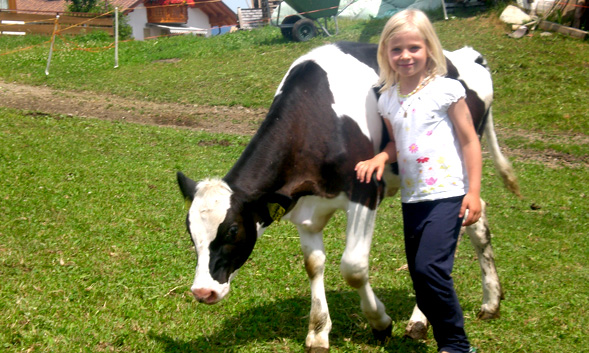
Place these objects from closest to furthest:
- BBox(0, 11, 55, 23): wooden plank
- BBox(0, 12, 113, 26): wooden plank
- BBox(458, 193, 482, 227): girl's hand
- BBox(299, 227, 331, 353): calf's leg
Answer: BBox(458, 193, 482, 227): girl's hand
BBox(299, 227, 331, 353): calf's leg
BBox(0, 11, 55, 23): wooden plank
BBox(0, 12, 113, 26): wooden plank

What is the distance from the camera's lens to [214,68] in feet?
52.7

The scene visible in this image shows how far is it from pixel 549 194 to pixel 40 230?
5.87m

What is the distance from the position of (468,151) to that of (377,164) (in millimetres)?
502

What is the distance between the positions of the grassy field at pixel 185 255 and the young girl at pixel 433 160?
855mm

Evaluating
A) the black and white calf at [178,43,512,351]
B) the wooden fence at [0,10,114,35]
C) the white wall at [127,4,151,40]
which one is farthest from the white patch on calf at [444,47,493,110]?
the white wall at [127,4,151,40]

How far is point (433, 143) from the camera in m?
3.26

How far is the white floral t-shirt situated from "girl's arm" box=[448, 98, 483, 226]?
0.14ft

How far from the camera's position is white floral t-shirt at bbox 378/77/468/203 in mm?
3250

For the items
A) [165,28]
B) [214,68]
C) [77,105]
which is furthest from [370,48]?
[165,28]

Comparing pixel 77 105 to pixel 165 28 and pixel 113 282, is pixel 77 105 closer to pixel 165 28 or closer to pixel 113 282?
pixel 113 282

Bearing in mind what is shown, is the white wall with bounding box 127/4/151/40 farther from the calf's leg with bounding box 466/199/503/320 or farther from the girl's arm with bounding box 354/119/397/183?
the girl's arm with bounding box 354/119/397/183

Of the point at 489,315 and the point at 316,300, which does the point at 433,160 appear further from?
the point at 489,315

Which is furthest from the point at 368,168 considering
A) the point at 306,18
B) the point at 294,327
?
the point at 306,18

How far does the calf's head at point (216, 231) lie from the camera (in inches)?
133
